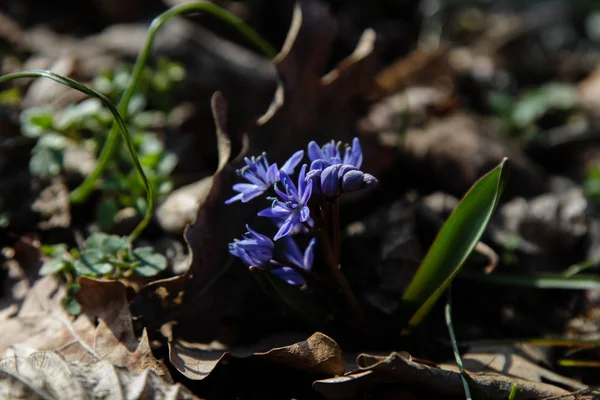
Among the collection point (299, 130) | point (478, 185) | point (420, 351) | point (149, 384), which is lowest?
point (420, 351)

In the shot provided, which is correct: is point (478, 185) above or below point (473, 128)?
above

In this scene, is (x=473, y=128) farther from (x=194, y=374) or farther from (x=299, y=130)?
(x=194, y=374)

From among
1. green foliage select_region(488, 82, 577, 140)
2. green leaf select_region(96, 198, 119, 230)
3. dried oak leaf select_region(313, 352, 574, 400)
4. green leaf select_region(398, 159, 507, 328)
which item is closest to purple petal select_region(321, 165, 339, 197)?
→ green leaf select_region(398, 159, 507, 328)

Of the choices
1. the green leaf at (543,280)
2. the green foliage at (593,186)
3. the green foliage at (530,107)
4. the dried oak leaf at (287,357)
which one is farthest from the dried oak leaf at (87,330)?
the green foliage at (530,107)

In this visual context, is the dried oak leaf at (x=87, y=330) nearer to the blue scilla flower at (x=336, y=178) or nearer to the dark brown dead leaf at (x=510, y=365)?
the blue scilla flower at (x=336, y=178)

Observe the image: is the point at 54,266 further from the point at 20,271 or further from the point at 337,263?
the point at 337,263

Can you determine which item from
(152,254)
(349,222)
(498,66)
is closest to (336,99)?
(349,222)

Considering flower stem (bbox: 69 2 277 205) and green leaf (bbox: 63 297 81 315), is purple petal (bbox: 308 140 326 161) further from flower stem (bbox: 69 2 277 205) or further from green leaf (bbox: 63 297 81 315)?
green leaf (bbox: 63 297 81 315)
